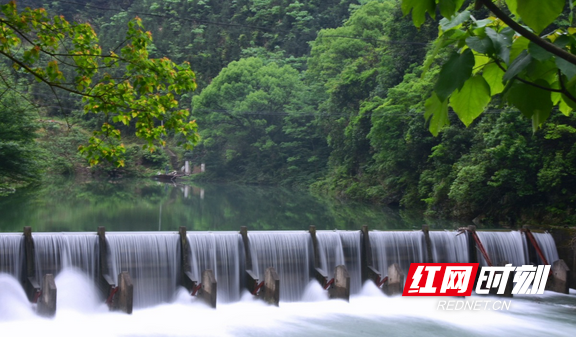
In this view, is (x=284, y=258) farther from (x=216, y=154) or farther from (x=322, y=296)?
(x=216, y=154)

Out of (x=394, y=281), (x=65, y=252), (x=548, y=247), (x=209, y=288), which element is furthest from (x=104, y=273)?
(x=548, y=247)

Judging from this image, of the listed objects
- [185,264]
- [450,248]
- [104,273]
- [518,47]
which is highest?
[518,47]

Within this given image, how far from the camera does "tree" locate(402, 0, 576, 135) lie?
109 cm

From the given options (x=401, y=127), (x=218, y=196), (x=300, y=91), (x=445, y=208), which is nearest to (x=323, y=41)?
(x=300, y=91)

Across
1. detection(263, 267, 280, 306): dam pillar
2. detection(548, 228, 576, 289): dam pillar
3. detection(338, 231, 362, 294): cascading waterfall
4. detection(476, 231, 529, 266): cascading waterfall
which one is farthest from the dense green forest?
detection(263, 267, 280, 306): dam pillar

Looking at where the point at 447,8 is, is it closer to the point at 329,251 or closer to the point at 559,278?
the point at 329,251

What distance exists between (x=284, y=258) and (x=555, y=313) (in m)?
6.97

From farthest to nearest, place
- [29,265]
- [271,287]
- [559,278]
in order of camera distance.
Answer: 1. [559,278]
2. [271,287]
3. [29,265]

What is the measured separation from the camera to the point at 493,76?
4.14 feet

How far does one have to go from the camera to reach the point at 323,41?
5988 cm

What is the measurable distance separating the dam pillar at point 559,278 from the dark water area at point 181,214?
6.88 metres

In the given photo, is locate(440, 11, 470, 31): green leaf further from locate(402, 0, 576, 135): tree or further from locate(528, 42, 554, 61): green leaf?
locate(528, 42, 554, 61): green leaf

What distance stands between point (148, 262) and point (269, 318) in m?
3.47

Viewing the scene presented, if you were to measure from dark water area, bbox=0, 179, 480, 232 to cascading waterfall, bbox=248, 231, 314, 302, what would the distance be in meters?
8.01
